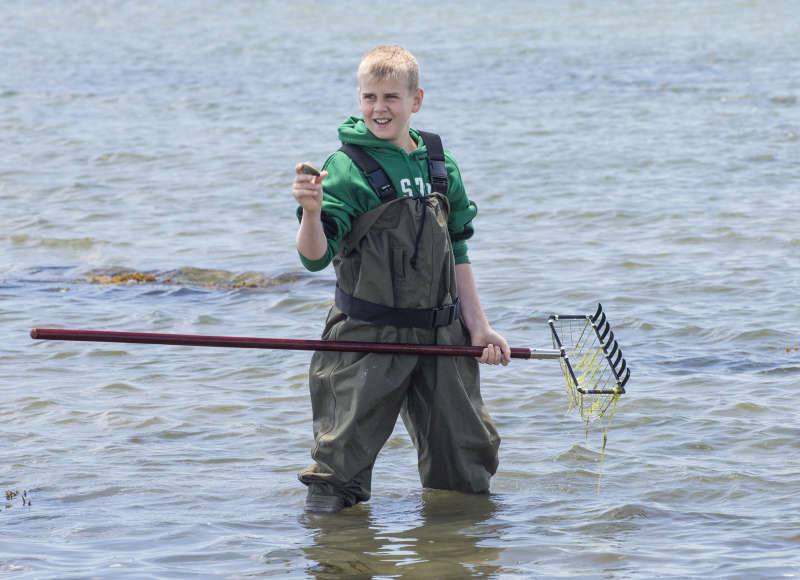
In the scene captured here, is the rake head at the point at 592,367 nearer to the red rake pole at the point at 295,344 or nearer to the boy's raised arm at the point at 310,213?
the red rake pole at the point at 295,344

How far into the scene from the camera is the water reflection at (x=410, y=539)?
14.2 feet

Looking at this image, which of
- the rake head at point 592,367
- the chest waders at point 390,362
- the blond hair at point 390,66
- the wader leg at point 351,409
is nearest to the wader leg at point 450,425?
the chest waders at point 390,362

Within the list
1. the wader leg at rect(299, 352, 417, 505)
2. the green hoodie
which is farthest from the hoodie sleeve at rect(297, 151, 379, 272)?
the wader leg at rect(299, 352, 417, 505)

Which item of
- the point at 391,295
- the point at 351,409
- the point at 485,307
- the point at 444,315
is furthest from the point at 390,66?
the point at 485,307

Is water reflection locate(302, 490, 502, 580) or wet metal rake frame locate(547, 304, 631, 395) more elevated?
→ wet metal rake frame locate(547, 304, 631, 395)

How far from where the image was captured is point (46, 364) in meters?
7.18

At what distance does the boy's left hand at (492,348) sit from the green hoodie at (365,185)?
1.21 ft

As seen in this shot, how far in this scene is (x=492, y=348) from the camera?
4.40m

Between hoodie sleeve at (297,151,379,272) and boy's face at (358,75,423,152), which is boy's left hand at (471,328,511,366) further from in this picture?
boy's face at (358,75,423,152)

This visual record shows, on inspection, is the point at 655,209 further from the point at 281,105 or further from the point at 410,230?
the point at 281,105

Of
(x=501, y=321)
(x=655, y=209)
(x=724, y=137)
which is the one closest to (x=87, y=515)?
(x=501, y=321)

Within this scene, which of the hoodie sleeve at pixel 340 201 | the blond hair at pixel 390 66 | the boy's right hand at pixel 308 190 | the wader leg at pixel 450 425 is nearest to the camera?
the boy's right hand at pixel 308 190

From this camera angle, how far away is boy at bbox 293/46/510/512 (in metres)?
4.31

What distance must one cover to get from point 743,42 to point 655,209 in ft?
51.7
